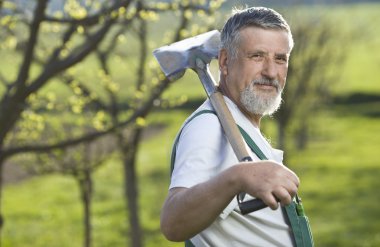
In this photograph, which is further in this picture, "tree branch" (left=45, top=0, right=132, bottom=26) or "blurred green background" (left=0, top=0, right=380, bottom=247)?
"blurred green background" (left=0, top=0, right=380, bottom=247)

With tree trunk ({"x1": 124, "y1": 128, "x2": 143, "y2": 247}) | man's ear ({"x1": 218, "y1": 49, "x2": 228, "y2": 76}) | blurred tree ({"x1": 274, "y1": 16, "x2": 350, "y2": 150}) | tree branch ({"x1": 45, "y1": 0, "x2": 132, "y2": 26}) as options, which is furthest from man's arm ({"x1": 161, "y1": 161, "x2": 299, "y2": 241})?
blurred tree ({"x1": 274, "y1": 16, "x2": 350, "y2": 150})

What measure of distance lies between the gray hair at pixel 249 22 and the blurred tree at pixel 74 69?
356 centimetres

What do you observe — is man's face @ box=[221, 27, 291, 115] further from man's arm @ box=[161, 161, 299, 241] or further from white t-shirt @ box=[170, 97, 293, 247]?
man's arm @ box=[161, 161, 299, 241]

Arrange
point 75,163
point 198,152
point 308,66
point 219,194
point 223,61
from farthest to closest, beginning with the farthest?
point 308,66 → point 75,163 → point 223,61 → point 198,152 → point 219,194

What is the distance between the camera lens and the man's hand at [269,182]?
7.61 feet

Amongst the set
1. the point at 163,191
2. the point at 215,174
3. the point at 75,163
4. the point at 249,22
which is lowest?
the point at 163,191

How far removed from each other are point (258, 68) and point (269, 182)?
71cm

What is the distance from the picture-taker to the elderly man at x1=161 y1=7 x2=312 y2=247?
94.0 inches

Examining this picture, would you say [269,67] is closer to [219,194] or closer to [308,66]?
[219,194]

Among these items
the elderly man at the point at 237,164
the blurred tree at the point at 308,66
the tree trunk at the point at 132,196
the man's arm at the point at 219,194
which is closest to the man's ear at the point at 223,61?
the elderly man at the point at 237,164

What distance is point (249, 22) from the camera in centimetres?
289

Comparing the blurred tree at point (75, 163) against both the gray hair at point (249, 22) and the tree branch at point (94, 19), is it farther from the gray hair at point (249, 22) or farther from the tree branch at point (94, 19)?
the gray hair at point (249, 22)

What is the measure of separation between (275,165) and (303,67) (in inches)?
932

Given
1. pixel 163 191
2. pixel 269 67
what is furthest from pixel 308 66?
pixel 269 67
